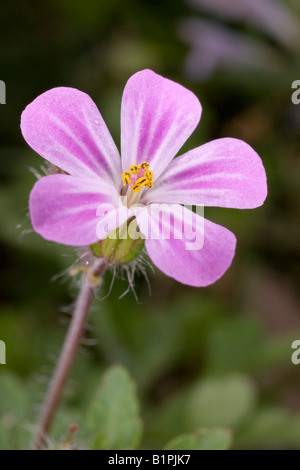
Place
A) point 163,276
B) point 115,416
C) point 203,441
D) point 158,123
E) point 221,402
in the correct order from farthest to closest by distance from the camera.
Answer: point 163,276 < point 221,402 < point 115,416 < point 203,441 < point 158,123

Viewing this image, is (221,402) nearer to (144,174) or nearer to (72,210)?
(144,174)

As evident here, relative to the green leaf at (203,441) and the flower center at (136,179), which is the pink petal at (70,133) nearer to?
the flower center at (136,179)

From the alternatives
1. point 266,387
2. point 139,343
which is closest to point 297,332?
point 266,387

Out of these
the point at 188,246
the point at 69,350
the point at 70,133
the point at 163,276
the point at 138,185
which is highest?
the point at 70,133

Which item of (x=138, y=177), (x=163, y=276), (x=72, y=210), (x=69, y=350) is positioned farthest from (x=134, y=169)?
(x=163, y=276)

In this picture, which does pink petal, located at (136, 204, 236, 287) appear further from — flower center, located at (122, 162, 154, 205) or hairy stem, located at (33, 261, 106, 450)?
hairy stem, located at (33, 261, 106, 450)

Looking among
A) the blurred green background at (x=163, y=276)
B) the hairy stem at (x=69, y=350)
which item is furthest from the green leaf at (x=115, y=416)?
the blurred green background at (x=163, y=276)

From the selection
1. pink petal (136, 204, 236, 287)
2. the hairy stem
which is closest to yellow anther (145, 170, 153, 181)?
pink petal (136, 204, 236, 287)

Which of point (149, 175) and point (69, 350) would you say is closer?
point (149, 175)

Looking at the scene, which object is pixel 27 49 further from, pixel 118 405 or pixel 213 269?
pixel 213 269
